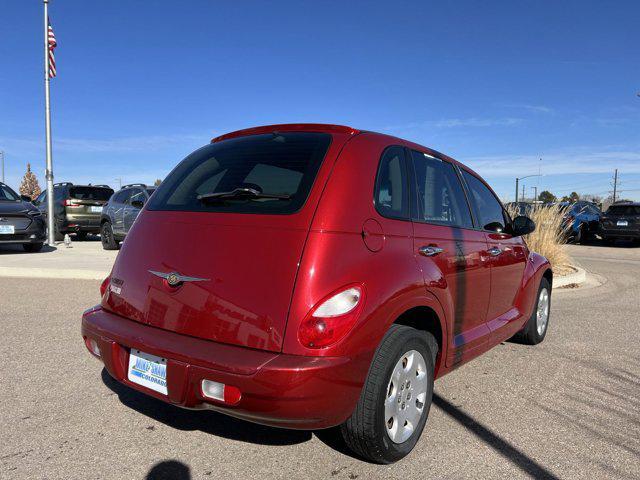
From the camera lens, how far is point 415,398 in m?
2.83

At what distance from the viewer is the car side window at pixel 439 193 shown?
3193 millimetres

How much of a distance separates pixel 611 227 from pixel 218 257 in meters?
18.3

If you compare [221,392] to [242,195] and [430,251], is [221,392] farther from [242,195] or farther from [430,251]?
[430,251]

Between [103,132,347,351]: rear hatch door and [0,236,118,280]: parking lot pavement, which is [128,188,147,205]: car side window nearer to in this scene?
[0,236,118,280]: parking lot pavement

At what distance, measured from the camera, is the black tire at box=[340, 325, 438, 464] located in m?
2.44

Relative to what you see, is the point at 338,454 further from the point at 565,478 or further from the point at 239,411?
the point at 565,478

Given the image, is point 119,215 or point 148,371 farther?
point 119,215

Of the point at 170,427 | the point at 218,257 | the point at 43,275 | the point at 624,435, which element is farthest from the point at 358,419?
the point at 43,275

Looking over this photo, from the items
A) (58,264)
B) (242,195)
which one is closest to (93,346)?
(242,195)

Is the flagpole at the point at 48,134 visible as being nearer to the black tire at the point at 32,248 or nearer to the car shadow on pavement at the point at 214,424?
the black tire at the point at 32,248

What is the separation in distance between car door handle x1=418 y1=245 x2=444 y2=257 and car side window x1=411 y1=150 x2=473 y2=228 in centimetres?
19

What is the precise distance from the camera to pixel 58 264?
379 inches

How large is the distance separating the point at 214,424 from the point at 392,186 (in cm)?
183

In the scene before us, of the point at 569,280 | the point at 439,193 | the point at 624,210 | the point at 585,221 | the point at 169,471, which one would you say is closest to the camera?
the point at 169,471
